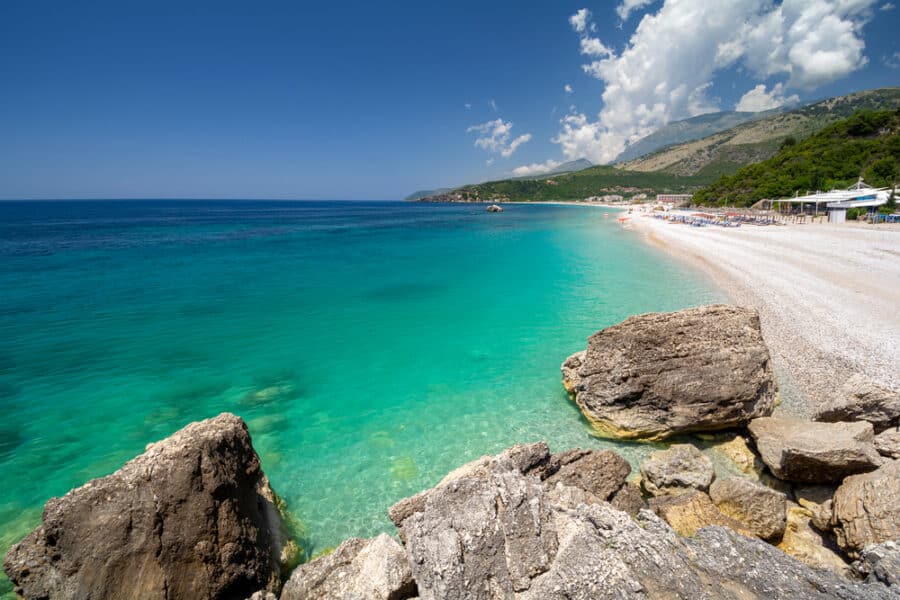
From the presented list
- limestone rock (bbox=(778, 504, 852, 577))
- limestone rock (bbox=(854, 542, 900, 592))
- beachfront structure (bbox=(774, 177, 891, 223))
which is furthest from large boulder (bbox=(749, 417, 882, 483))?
beachfront structure (bbox=(774, 177, 891, 223))

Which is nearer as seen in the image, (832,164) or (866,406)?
(866,406)

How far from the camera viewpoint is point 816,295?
17672mm

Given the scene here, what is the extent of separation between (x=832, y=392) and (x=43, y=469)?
64.9 feet

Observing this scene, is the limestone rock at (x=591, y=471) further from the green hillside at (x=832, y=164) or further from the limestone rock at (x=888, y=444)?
the green hillside at (x=832, y=164)

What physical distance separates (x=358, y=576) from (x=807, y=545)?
694 cm

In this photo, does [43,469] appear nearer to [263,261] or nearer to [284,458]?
[284,458]

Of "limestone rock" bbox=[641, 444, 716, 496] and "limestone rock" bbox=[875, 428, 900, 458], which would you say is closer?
"limestone rock" bbox=[875, 428, 900, 458]

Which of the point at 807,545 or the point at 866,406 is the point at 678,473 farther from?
the point at 866,406

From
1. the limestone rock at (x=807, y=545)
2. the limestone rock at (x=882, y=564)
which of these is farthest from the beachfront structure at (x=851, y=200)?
the limestone rock at (x=882, y=564)

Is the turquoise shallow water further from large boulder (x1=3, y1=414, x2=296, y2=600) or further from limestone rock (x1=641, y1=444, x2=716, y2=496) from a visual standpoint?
large boulder (x1=3, y1=414, x2=296, y2=600)

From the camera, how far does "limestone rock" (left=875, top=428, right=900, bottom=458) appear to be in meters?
6.87

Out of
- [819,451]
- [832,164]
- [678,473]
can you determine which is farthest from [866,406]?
[832,164]

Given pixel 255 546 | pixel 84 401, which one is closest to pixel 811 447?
pixel 255 546

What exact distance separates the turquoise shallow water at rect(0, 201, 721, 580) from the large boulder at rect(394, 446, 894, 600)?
3.50 meters
